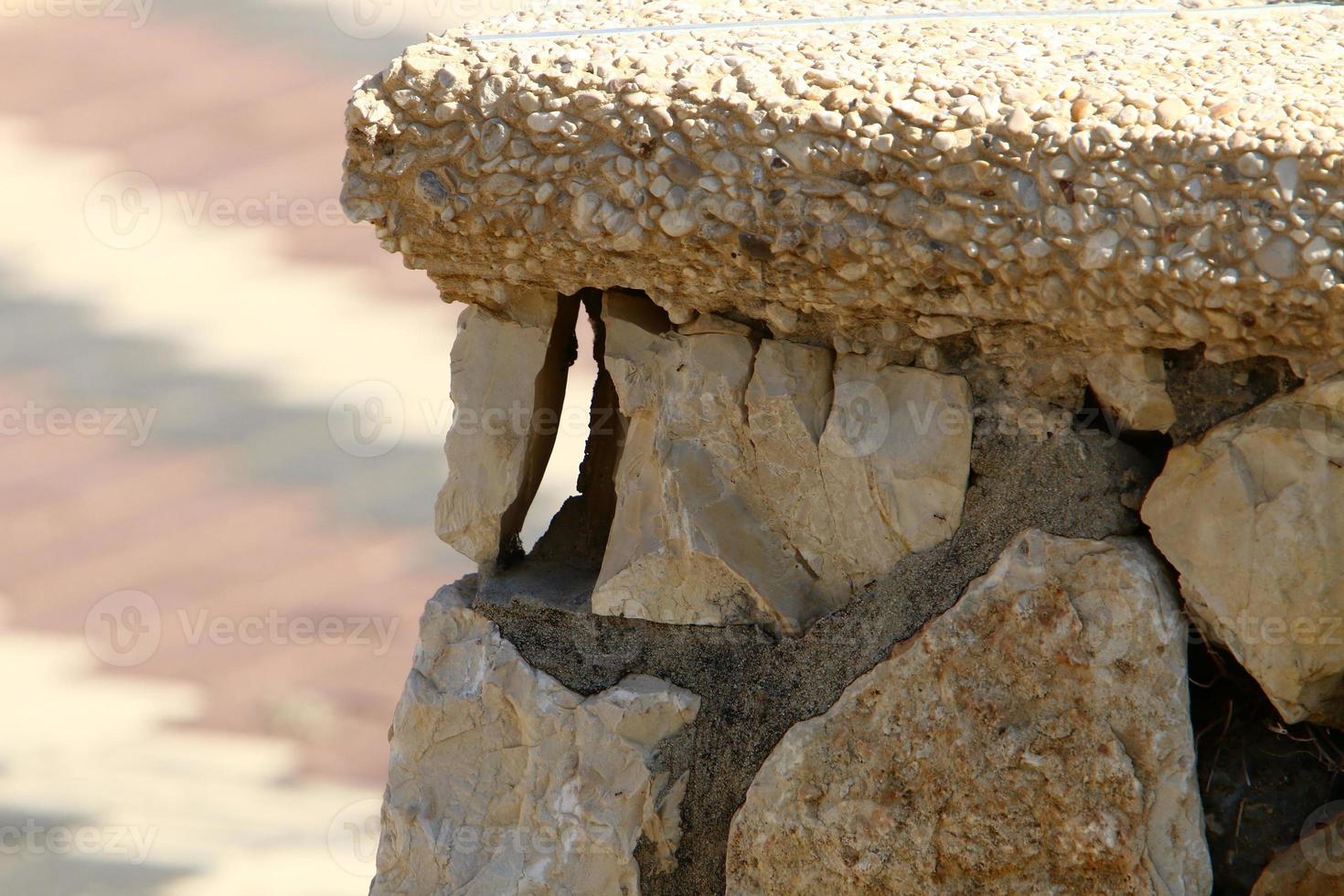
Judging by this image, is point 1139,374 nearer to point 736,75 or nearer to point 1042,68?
point 1042,68

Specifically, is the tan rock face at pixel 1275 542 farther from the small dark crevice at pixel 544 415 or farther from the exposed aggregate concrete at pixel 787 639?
the small dark crevice at pixel 544 415

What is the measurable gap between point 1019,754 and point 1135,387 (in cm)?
41

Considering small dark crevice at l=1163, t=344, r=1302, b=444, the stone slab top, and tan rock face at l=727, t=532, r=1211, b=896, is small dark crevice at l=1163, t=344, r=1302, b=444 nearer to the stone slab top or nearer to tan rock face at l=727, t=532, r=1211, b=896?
the stone slab top

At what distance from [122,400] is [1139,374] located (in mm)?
4362

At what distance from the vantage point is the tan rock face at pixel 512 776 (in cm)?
173

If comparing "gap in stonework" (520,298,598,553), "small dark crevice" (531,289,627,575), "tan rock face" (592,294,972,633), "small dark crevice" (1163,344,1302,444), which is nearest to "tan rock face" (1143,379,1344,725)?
"small dark crevice" (1163,344,1302,444)

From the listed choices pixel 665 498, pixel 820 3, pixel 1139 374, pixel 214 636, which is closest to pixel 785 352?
pixel 665 498

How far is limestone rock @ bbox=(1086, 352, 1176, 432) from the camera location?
1.48 meters

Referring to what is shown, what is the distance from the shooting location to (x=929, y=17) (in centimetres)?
177

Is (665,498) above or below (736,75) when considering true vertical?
below

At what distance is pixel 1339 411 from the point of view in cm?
139

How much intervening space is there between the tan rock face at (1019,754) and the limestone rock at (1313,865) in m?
0.07

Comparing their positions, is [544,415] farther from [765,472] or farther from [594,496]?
[765,472]

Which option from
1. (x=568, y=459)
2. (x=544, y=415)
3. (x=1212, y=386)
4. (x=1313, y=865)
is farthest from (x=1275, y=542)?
(x=568, y=459)
